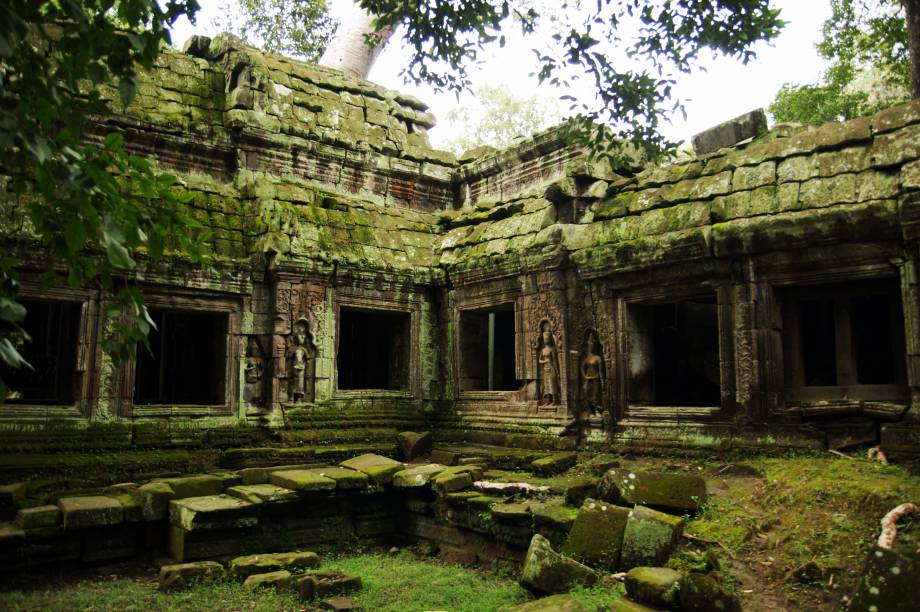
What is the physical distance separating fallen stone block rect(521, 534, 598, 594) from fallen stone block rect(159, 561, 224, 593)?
2.81 metres

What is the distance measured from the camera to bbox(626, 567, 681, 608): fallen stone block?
15.7 ft

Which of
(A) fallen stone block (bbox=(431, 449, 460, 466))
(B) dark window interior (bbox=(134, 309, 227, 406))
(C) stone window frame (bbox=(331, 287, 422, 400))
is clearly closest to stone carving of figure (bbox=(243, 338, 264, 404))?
(B) dark window interior (bbox=(134, 309, 227, 406))

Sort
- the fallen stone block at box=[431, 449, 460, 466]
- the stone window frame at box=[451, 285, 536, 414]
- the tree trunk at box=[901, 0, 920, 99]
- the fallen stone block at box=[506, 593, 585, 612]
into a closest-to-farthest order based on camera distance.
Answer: the fallen stone block at box=[506, 593, 585, 612] < the fallen stone block at box=[431, 449, 460, 466] < the stone window frame at box=[451, 285, 536, 414] < the tree trunk at box=[901, 0, 920, 99]

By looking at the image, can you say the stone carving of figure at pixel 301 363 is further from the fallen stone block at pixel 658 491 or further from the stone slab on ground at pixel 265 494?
the fallen stone block at pixel 658 491

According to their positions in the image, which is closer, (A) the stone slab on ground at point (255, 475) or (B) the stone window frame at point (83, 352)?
(A) the stone slab on ground at point (255, 475)

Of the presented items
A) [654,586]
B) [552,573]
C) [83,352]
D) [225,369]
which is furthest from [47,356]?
[654,586]

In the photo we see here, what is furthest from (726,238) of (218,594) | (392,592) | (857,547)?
(218,594)

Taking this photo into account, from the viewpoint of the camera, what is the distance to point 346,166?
37.4 ft

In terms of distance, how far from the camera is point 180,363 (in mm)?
10844

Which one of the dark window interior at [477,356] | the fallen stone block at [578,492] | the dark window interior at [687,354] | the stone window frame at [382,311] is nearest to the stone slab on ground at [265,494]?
the stone window frame at [382,311]

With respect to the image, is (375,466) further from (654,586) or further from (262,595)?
(654,586)

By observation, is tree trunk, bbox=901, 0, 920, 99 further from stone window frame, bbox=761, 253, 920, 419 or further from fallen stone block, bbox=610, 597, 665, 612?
fallen stone block, bbox=610, 597, 665, 612

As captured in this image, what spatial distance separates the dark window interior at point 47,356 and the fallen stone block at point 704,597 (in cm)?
716

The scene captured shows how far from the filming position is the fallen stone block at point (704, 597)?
4660 mm
